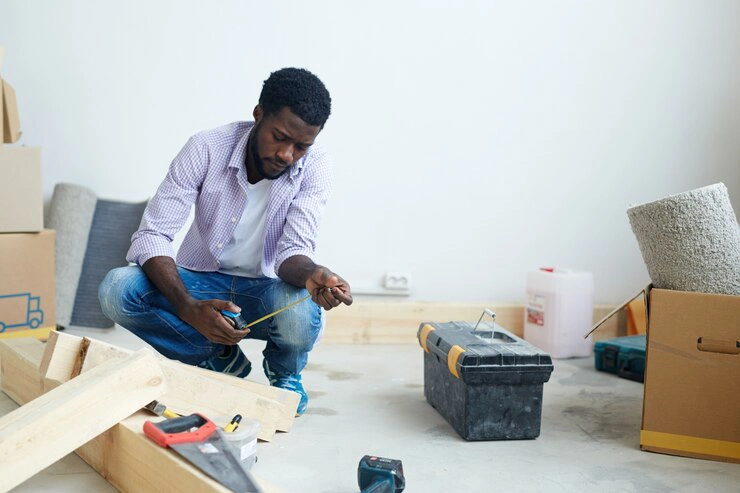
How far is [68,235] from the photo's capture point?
346cm

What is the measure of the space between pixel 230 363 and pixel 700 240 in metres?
1.42

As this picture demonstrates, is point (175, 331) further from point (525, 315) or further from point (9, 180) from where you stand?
point (525, 315)

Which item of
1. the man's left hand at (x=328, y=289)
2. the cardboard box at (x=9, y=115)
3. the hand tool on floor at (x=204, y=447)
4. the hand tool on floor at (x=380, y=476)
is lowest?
the hand tool on floor at (x=380, y=476)

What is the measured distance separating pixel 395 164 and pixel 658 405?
5.98 ft

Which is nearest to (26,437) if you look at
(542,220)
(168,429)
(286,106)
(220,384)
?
(168,429)

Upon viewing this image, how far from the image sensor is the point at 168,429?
1.64m

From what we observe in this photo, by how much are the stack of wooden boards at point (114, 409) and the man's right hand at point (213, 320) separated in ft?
0.35

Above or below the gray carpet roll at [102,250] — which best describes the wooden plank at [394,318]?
below

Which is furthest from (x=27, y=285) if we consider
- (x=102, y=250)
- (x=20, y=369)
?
(x=20, y=369)

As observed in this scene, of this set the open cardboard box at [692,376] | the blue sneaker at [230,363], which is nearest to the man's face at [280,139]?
the blue sneaker at [230,363]

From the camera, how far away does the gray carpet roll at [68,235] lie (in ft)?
11.2

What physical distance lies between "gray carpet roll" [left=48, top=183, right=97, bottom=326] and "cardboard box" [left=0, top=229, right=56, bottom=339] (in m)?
0.24

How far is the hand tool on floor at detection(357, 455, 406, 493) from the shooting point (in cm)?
167

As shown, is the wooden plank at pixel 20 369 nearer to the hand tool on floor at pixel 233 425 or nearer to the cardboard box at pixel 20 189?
the hand tool on floor at pixel 233 425
